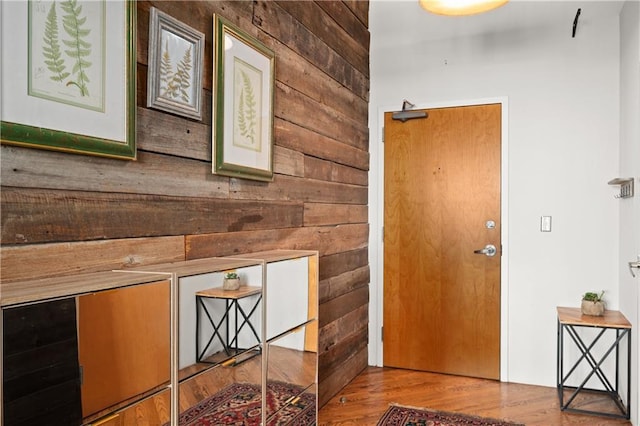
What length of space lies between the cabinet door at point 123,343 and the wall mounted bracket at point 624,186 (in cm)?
265

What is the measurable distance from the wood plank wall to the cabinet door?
228 mm

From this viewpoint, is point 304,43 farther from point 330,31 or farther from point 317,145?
point 317,145

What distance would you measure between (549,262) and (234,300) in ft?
8.48

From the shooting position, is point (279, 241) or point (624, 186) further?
point (624, 186)

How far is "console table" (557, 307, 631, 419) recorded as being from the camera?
2883mm

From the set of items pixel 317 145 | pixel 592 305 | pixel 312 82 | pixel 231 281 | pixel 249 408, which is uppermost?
pixel 312 82

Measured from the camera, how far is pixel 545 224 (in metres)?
3.40

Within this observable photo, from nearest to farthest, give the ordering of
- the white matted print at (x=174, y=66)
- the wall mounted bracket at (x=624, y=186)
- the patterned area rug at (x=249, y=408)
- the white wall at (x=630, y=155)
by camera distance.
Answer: the patterned area rug at (x=249, y=408)
the white matted print at (x=174, y=66)
the white wall at (x=630, y=155)
the wall mounted bracket at (x=624, y=186)

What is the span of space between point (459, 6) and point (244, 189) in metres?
1.48

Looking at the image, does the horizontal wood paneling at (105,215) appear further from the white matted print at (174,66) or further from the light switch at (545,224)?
the light switch at (545,224)

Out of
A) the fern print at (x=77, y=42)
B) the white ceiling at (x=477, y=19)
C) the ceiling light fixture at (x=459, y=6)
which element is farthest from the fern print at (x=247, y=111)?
the white ceiling at (x=477, y=19)

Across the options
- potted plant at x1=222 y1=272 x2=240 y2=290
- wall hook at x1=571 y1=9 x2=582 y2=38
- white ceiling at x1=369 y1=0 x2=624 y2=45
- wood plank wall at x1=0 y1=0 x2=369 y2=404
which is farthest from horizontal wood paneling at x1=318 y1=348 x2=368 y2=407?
wall hook at x1=571 y1=9 x2=582 y2=38

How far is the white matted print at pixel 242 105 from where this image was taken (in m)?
1.88

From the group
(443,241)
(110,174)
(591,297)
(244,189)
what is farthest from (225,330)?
(591,297)
